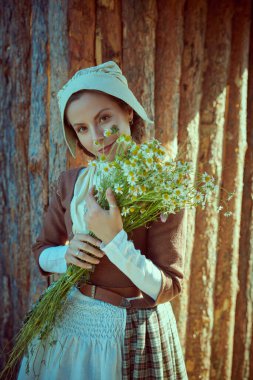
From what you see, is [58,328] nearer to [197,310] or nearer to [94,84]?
[94,84]

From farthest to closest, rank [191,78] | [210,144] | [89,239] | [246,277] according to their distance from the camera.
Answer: [246,277], [210,144], [191,78], [89,239]

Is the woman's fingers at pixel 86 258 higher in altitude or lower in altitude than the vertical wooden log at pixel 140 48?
lower

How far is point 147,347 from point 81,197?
2.66ft

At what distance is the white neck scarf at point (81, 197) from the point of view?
67.4 inches

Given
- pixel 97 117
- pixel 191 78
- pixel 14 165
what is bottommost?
pixel 14 165

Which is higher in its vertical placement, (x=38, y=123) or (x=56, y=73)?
(x=56, y=73)

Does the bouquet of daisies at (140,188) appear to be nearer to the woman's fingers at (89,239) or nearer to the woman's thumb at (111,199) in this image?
the woman's thumb at (111,199)

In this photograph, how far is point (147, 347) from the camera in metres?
1.63

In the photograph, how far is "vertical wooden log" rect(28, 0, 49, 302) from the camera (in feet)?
7.61

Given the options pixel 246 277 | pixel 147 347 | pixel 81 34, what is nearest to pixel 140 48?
pixel 81 34

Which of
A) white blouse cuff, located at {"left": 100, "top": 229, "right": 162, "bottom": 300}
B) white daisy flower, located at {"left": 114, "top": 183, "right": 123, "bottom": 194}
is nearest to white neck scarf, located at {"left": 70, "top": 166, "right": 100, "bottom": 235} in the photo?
white blouse cuff, located at {"left": 100, "top": 229, "right": 162, "bottom": 300}

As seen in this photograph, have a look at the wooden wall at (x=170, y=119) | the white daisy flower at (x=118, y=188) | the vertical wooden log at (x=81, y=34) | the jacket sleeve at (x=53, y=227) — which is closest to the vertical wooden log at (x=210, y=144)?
the wooden wall at (x=170, y=119)

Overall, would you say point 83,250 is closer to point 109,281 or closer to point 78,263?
point 78,263

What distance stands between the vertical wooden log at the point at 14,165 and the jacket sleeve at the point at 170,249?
4.35 feet
